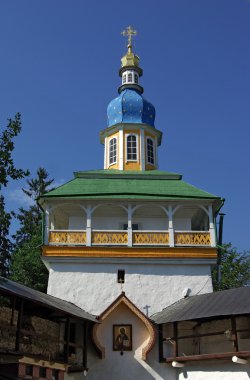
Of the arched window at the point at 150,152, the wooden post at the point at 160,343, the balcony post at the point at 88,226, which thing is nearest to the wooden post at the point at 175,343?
the wooden post at the point at 160,343

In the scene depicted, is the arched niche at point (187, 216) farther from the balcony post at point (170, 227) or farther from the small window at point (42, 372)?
the small window at point (42, 372)

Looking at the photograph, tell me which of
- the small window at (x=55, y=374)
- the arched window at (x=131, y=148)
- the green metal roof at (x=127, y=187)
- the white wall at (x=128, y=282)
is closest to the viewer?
the small window at (x=55, y=374)

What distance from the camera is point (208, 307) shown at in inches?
664

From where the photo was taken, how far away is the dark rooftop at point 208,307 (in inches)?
627

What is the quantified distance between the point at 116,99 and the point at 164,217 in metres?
8.99

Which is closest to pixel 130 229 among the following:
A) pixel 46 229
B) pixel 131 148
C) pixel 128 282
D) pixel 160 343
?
pixel 128 282

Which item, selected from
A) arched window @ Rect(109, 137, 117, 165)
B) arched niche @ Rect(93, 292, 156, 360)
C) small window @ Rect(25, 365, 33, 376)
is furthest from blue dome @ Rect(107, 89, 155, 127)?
small window @ Rect(25, 365, 33, 376)

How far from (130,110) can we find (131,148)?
2439 millimetres

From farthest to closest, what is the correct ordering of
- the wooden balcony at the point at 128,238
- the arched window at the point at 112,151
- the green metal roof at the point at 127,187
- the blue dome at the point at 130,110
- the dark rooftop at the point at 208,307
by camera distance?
1. the blue dome at the point at 130,110
2. the arched window at the point at 112,151
3. the green metal roof at the point at 127,187
4. the wooden balcony at the point at 128,238
5. the dark rooftop at the point at 208,307

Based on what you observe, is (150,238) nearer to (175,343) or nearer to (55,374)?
(175,343)

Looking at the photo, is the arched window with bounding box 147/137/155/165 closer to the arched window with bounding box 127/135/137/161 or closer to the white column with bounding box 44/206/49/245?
the arched window with bounding box 127/135/137/161

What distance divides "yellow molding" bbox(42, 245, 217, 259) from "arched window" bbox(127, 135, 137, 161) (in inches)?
276

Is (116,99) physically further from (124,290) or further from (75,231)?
(124,290)

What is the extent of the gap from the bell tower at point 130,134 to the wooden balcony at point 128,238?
5745 millimetres
